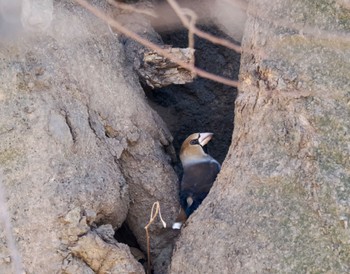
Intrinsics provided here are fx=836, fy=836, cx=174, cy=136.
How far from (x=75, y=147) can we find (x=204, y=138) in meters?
1.00

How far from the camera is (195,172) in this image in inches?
139

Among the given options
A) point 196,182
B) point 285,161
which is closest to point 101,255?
point 285,161

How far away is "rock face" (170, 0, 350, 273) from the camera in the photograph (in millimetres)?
2545

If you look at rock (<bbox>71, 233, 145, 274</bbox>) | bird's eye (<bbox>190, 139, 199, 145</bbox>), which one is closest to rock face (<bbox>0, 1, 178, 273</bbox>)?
rock (<bbox>71, 233, 145, 274</bbox>)

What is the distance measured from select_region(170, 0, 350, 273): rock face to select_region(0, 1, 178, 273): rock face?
0.28 meters

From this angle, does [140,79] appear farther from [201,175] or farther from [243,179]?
[243,179]

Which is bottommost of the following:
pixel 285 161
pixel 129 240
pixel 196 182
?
pixel 129 240

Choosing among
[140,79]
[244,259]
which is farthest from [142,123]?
[244,259]

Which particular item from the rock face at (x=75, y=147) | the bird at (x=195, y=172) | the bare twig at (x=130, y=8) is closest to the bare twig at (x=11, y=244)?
the rock face at (x=75, y=147)

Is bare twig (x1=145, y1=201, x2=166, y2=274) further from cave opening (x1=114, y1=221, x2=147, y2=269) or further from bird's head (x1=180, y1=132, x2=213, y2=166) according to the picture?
bird's head (x1=180, y1=132, x2=213, y2=166)

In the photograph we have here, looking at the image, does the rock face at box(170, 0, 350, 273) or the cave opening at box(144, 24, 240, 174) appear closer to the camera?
the rock face at box(170, 0, 350, 273)

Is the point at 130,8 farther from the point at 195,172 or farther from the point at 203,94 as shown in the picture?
the point at 195,172

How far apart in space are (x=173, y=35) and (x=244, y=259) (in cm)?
141

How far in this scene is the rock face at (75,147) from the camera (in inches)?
105
